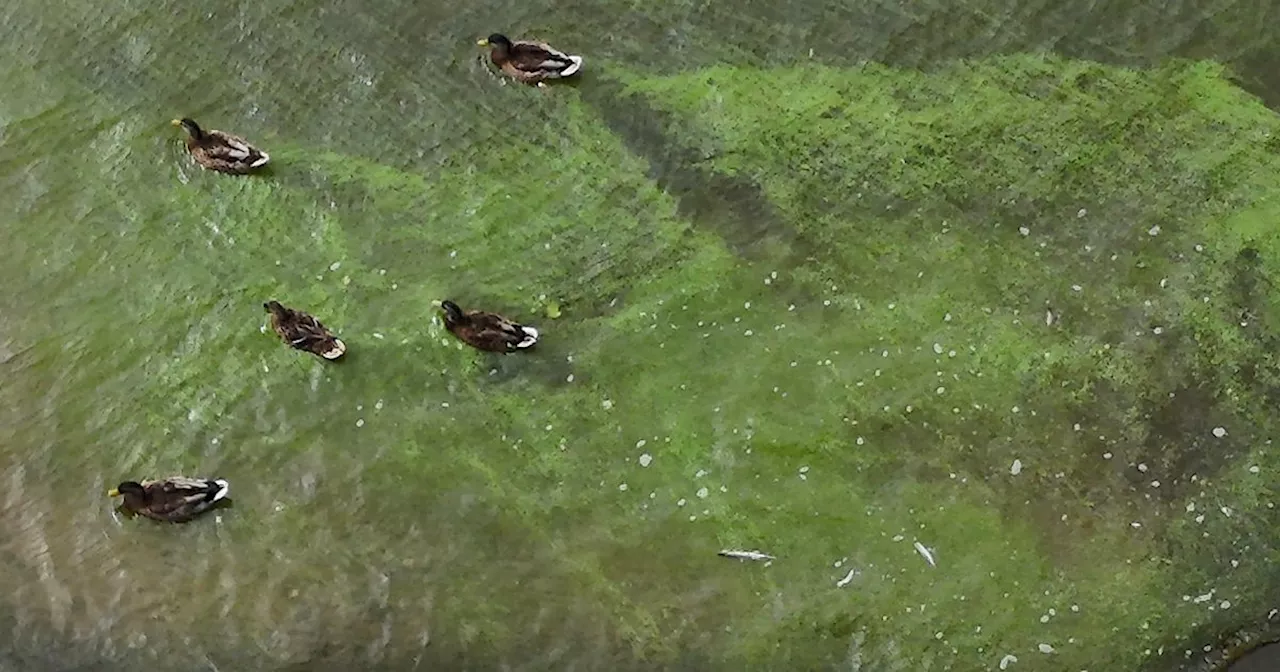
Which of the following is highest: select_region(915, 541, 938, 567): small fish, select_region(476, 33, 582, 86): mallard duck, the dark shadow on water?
select_region(476, 33, 582, 86): mallard duck

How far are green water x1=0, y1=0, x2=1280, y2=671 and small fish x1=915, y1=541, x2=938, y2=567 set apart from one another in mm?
15

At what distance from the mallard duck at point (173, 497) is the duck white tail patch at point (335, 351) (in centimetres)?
32

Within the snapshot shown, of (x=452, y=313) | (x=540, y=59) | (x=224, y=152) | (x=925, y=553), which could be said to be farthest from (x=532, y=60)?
(x=925, y=553)

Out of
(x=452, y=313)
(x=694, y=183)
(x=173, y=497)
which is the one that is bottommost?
(x=173, y=497)

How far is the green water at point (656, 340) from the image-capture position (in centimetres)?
198

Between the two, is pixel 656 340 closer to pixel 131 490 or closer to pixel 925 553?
pixel 925 553

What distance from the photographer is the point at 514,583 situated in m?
2.01

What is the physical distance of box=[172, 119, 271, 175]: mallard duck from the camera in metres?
2.13

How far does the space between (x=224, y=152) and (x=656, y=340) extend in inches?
37.5

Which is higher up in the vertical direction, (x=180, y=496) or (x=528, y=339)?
(x=528, y=339)

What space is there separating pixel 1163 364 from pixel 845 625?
784 mm

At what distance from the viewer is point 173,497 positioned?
2.03 metres

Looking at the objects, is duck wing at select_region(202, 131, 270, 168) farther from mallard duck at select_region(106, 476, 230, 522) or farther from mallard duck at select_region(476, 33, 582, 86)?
mallard duck at select_region(106, 476, 230, 522)

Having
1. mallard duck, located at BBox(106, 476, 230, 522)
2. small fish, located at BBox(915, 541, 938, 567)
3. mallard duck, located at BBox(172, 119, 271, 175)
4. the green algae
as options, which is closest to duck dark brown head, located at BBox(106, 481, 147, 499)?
mallard duck, located at BBox(106, 476, 230, 522)
